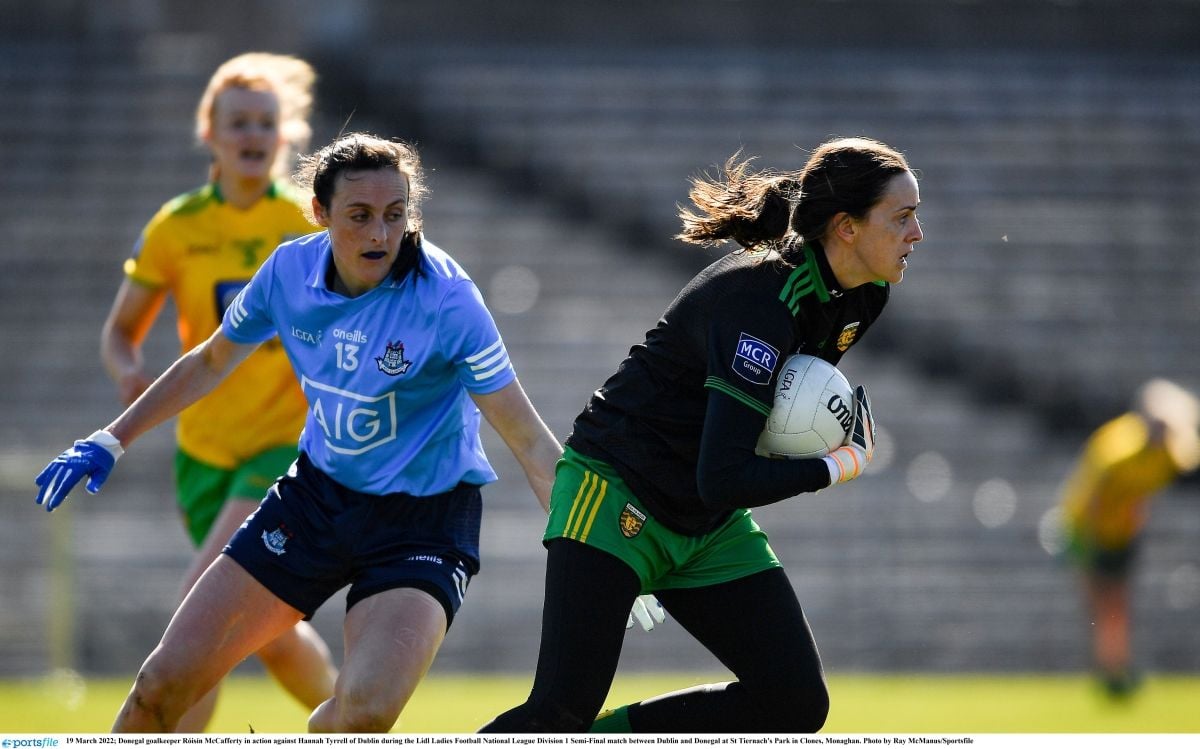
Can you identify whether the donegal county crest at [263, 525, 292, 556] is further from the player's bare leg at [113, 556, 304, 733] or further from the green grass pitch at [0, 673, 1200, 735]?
the green grass pitch at [0, 673, 1200, 735]

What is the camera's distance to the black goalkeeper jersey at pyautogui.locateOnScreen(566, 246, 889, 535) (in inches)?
158

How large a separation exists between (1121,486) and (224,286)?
22.1ft

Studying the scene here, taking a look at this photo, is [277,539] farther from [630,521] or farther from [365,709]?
[630,521]

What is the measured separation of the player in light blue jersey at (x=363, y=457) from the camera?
4.28 meters

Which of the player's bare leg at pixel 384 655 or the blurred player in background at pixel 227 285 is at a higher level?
the blurred player in background at pixel 227 285

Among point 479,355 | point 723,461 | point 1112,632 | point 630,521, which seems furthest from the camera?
point 1112,632

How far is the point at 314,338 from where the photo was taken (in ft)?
15.0

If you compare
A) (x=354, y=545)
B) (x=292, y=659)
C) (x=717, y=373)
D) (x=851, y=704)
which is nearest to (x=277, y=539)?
(x=354, y=545)

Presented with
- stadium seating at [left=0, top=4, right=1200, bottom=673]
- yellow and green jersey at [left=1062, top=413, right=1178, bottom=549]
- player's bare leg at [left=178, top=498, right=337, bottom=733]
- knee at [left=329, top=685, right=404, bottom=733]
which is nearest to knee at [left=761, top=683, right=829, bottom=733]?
knee at [left=329, top=685, right=404, bottom=733]

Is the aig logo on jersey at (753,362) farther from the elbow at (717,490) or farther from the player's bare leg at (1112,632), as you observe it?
the player's bare leg at (1112,632)

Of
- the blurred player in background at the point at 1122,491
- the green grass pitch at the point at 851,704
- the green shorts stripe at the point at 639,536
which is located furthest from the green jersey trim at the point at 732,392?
the blurred player in background at the point at 1122,491

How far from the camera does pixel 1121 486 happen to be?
10.5m

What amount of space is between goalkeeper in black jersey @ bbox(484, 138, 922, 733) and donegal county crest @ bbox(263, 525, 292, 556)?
0.79 meters

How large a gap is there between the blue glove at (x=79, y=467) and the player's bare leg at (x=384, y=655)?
0.90 m
